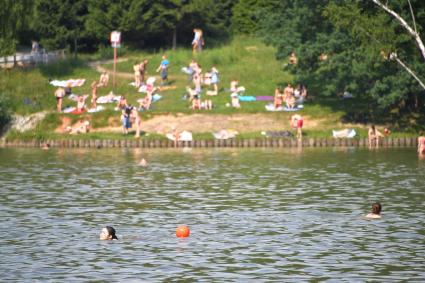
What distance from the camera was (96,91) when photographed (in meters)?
83.4

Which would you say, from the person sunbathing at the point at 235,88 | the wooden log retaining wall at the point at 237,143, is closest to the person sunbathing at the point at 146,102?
the person sunbathing at the point at 235,88

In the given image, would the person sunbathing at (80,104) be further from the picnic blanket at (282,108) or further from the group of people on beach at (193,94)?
the picnic blanket at (282,108)

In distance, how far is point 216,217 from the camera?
39.8 metres

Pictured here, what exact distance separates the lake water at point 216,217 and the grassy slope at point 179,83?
11204mm

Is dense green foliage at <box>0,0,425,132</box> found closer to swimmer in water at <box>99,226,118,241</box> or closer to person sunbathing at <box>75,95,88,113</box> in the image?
person sunbathing at <box>75,95,88,113</box>

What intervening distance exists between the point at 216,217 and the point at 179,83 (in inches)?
1912

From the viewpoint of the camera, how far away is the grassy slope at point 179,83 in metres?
76.4

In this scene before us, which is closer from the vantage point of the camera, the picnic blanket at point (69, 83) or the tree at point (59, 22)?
the picnic blanket at point (69, 83)

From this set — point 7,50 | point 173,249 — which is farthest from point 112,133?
point 173,249

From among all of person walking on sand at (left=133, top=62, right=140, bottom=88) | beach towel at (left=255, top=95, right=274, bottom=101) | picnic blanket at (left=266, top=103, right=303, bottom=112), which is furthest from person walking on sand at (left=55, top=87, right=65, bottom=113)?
picnic blanket at (left=266, top=103, right=303, bottom=112)

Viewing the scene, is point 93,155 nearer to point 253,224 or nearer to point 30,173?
point 30,173

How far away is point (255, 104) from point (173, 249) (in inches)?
1825

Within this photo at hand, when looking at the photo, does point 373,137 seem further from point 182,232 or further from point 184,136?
point 182,232

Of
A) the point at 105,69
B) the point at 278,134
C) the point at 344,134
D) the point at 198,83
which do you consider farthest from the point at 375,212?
the point at 105,69
